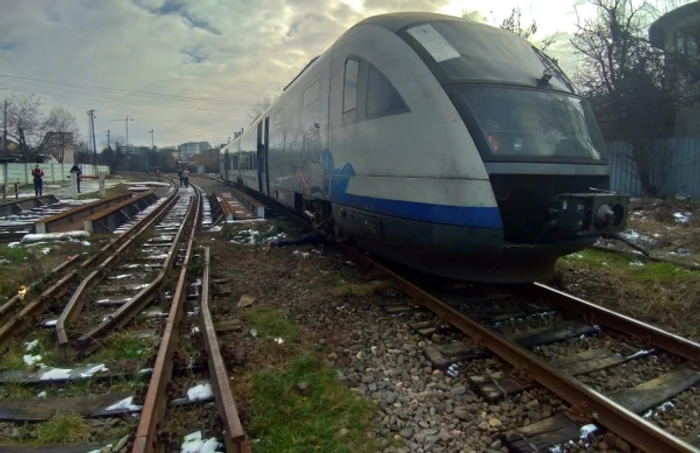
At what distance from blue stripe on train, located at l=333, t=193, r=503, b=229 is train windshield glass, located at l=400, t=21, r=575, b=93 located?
1.25 m

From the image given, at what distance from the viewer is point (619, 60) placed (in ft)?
61.9

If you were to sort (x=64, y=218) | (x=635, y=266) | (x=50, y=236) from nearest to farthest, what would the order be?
1. (x=635, y=266)
2. (x=50, y=236)
3. (x=64, y=218)

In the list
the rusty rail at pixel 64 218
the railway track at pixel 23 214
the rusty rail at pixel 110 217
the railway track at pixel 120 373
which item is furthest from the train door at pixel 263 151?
the railway track at pixel 120 373

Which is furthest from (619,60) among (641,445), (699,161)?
(641,445)

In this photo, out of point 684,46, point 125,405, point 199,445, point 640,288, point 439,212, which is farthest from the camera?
point 684,46

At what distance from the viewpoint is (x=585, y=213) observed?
173 inches

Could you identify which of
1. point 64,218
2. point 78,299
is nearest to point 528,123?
point 78,299

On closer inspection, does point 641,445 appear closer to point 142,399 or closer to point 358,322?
point 358,322

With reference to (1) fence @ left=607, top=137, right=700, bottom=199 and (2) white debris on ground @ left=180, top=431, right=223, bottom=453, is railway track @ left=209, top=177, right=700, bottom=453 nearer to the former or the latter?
(2) white debris on ground @ left=180, top=431, right=223, bottom=453

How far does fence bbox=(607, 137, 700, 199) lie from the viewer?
16.2 metres

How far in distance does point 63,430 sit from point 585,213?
446cm

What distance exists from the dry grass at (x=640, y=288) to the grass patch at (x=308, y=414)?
11.1 ft

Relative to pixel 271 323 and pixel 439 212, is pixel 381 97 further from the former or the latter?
pixel 271 323

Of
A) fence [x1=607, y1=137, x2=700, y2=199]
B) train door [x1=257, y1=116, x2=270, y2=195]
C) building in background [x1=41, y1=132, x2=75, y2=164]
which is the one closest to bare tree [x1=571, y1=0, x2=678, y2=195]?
fence [x1=607, y1=137, x2=700, y2=199]
